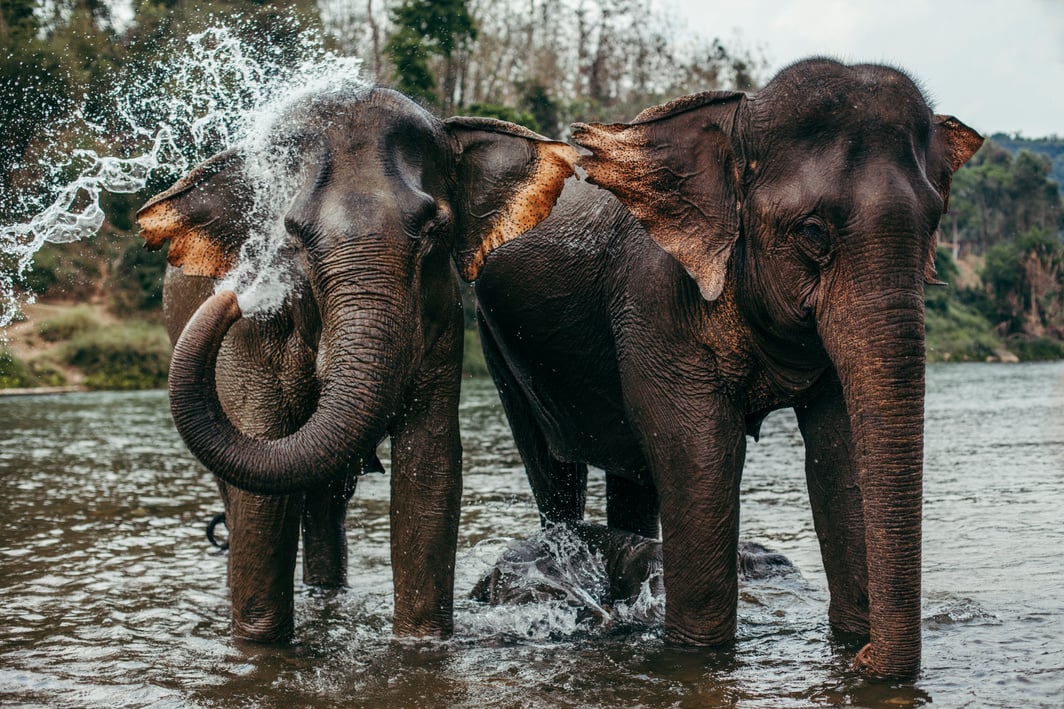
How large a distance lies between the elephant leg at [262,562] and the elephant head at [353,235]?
889mm

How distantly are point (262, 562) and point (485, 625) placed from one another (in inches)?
52.8

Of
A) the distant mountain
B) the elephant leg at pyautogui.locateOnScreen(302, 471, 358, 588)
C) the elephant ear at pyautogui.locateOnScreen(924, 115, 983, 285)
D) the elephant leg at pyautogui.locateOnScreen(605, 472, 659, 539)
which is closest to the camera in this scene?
the elephant ear at pyautogui.locateOnScreen(924, 115, 983, 285)

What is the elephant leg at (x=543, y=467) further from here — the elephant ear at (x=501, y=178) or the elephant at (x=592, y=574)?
the elephant ear at (x=501, y=178)

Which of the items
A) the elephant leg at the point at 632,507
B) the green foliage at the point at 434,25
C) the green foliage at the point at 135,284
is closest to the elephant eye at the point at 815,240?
the elephant leg at the point at 632,507

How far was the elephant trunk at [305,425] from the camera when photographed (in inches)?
203

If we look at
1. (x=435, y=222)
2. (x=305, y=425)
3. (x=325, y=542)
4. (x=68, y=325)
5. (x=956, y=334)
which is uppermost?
(x=956, y=334)

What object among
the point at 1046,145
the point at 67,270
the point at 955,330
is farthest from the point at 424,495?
the point at 1046,145

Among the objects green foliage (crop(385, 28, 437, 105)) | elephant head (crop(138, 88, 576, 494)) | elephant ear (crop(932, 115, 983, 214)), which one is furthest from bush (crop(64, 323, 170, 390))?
elephant ear (crop(932, 115, 983, 214))

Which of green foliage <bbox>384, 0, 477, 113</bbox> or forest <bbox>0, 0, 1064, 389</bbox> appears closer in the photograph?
forest <bbox>0, 0, 1064, 389</bbox>

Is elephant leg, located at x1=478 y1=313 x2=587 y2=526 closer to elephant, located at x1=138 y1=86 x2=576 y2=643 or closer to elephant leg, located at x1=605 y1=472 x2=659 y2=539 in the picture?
elephant leg, located at x1=605 y1=472 x2=659 y2=539

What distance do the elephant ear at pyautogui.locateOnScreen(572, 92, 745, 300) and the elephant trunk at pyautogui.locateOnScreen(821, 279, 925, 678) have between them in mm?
811

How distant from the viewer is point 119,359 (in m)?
34.7

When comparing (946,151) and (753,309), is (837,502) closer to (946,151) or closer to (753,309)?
(753,309)

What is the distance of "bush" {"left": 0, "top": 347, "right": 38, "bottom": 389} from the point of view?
29875mm
